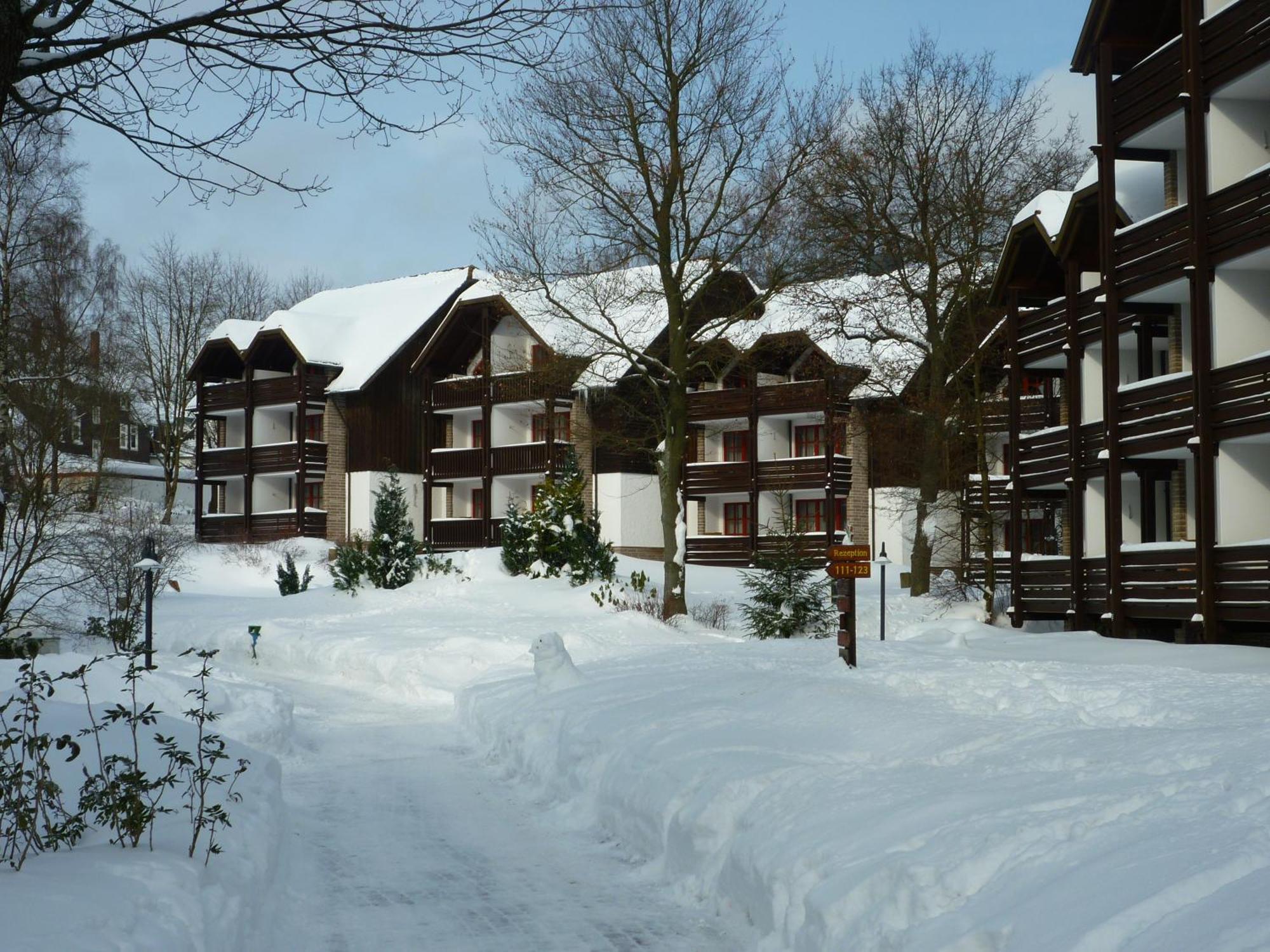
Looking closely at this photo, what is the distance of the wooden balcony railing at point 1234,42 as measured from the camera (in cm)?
2038

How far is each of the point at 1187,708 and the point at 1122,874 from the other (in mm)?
7372

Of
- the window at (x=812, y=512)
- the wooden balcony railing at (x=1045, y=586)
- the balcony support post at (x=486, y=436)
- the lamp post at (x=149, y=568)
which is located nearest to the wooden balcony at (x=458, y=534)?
the balcony support post at (x=486, y=436)

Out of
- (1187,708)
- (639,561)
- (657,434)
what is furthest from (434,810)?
(639,561)

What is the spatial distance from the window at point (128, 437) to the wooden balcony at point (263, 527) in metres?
21.6

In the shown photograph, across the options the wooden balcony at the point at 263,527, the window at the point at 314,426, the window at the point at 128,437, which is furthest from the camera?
the window at the point at 128,437

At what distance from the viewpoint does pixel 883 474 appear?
44.9m

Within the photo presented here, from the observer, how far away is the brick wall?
163 ft

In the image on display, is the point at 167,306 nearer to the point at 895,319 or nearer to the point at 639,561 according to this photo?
the point at 639,561

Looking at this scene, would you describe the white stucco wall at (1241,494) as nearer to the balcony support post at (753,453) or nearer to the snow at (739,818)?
the snow at (739,818)

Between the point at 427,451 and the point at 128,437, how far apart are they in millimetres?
29675

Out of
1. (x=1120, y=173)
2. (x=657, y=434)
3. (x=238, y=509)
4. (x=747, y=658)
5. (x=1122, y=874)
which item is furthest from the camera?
(x=238, y=509)

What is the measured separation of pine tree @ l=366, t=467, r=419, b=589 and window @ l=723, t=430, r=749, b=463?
1480 cm

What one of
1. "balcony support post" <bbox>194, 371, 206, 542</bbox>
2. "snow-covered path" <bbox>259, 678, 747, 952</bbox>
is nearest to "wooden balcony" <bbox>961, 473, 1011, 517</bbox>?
"snow-covered path" <bbox>259, 678, 747, 952</bbox>

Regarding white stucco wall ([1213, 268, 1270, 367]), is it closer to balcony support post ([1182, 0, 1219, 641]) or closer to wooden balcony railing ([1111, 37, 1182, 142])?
balcony support post ([1182, 0, 1219, 641])
